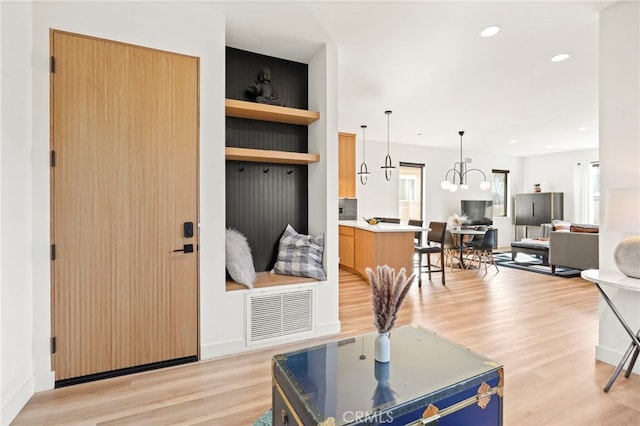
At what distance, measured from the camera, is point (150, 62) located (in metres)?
2.45

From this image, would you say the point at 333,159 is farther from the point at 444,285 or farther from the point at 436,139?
the point at 436,139

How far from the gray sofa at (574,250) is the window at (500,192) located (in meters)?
4.04

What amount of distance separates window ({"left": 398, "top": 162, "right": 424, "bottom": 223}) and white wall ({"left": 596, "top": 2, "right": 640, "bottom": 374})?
5793mm

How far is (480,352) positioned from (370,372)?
1.78 metres

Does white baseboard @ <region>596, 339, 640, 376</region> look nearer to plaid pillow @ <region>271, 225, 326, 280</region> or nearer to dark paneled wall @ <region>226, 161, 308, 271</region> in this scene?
plaid pillow @ <region>271, 225, 326, 280</region>

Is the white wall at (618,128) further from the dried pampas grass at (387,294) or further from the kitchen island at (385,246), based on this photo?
the kitchen island at (385,246)

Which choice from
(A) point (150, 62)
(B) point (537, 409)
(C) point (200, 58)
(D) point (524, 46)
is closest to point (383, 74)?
(D) point (524, 46)

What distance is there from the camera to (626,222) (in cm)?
214

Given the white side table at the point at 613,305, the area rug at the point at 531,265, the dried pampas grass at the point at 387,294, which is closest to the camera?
the dried pampas grass at the point at 387,294

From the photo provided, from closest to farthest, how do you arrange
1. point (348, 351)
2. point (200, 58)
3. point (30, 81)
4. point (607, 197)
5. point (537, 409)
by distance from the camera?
point (348, 351) < point (537, 409) < point (30, 81) < point (607, 197) < point (200, 58)

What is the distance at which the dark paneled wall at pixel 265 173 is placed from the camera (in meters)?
3.18

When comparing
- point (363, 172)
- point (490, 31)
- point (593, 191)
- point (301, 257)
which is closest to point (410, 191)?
point (363, 172)

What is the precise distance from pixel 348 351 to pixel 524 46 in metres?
3.39

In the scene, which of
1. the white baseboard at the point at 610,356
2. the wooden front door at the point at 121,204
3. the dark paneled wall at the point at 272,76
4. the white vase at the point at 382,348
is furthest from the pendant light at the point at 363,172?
the white vase at the point at 382,348
